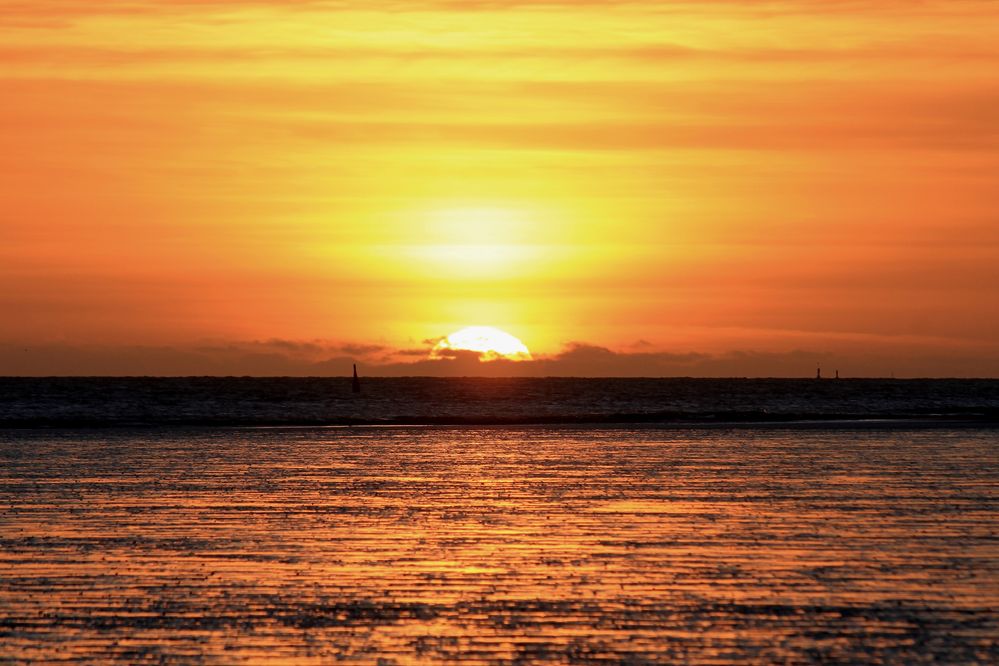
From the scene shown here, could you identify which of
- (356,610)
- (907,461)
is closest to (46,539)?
(356,610)

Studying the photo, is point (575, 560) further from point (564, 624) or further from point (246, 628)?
point (246, 628)

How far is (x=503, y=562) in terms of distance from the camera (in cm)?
2722

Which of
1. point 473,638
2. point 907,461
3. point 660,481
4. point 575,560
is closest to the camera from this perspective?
point 473,638

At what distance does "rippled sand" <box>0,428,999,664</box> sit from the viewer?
20.1m

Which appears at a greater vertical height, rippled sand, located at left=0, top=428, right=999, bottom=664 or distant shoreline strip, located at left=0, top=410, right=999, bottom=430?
distant shoreline strip, located at left=0, top=410, right=999, bottom=430

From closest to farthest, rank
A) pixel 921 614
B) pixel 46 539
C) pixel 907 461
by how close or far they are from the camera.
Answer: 1. pixel 921 614
2. pixel 46 539
3. pixel 907 461

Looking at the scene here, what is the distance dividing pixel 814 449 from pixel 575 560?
119 feet

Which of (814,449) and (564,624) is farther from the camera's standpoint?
(814,449)

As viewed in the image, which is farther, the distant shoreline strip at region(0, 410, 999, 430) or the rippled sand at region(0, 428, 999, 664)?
the distant shoreline strip at region(0, 410, 999, 430)

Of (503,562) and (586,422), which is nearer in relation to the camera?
(503,562)

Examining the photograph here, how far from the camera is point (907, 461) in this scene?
2095 inches

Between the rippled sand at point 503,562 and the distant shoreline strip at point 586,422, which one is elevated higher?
the distant shoreline strip at point 586,422

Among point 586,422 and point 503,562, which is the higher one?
point 586,422

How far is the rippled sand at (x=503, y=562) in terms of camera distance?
20.1m
